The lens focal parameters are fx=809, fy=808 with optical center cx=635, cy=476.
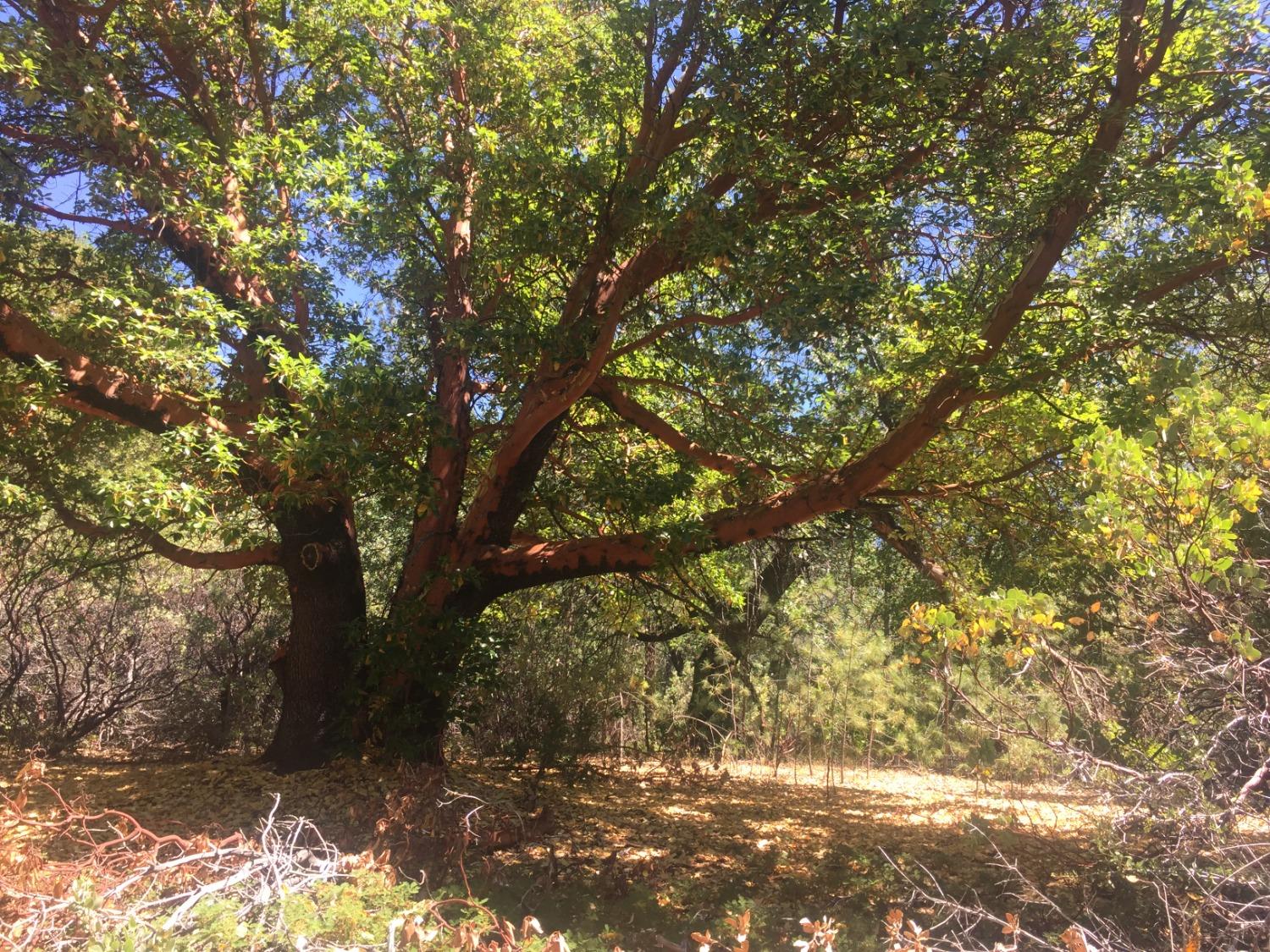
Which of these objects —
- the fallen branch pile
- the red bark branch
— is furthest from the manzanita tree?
the fallen branch pile

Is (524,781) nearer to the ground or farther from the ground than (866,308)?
nearer to the ground

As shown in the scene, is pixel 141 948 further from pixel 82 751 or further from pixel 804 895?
pixel 82 751

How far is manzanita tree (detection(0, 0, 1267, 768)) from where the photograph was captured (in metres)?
5.30

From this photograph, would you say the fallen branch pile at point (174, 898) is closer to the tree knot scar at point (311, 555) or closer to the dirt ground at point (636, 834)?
the dirt ground at point (636, 834)

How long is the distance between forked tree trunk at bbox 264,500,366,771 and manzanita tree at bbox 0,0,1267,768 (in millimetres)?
34

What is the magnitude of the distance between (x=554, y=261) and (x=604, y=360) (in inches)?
44.7

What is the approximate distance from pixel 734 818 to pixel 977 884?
7.61 ft

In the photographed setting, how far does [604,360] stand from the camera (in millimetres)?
6098

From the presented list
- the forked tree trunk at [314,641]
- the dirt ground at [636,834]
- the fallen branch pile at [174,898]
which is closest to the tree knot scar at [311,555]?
the forked tree trunk at [314,641]

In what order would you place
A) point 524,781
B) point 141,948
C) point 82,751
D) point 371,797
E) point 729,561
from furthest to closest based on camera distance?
point 729,561 → point 82,751 → point 524,781 → point 371,797 → point 141,948

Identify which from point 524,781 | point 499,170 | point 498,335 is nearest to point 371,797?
point 524,781

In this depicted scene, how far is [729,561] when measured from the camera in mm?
9891

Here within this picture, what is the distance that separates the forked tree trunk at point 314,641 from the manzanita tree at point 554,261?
0.03m

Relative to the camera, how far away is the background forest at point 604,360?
15.9 ft
